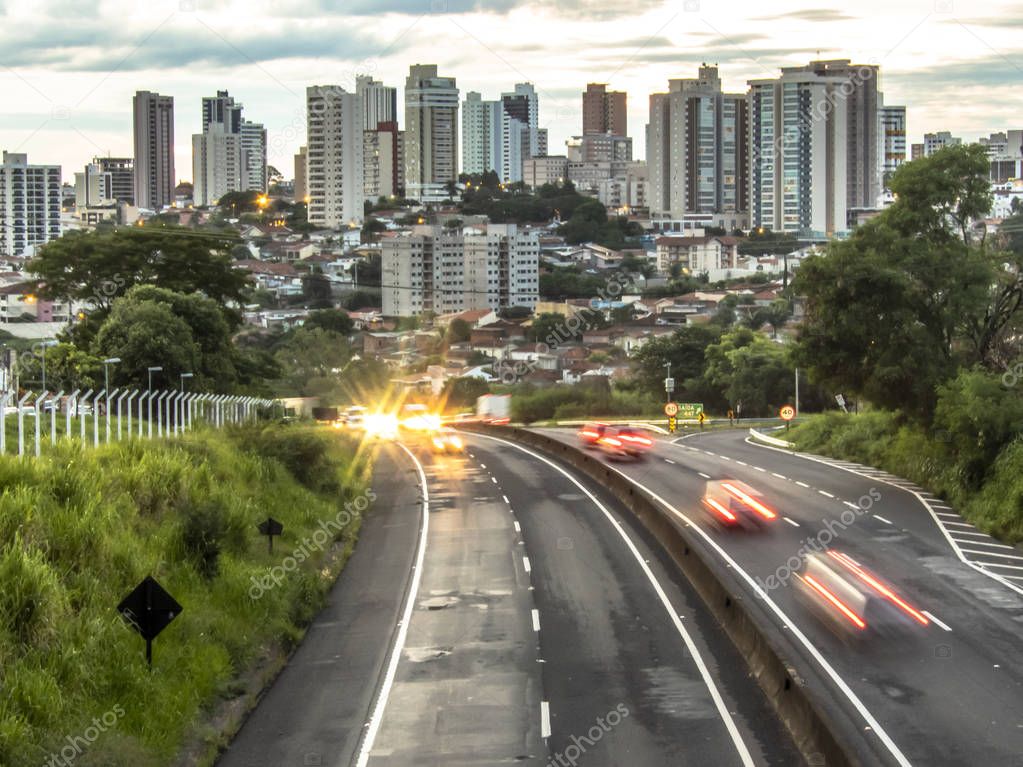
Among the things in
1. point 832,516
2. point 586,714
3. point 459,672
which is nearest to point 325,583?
point 459,672

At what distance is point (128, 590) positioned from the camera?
2320 centimetres

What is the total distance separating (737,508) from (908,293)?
10651 mm

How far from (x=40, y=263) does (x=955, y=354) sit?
2103 inches

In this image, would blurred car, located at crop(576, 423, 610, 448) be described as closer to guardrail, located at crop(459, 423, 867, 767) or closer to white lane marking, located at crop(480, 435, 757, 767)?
white lane marking, located at crop(480, 435, 757, 767)

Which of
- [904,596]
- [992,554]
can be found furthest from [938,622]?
[992,554]

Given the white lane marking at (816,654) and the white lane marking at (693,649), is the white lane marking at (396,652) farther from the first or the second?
the white lane marking at (816,654)

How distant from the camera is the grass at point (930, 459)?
36781 millimetres

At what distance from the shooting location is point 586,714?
2053 centimetres

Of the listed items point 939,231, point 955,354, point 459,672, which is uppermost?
point 939,231

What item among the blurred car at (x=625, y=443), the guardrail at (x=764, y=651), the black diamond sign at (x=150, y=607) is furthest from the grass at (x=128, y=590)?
the blurred car at (x=625, y=443)

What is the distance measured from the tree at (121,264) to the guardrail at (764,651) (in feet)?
160

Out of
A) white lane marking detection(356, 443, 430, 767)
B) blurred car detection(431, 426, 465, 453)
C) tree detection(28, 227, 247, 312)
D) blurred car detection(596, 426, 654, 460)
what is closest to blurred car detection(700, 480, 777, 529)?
white lane marking detection(356, 443, 430, 767)

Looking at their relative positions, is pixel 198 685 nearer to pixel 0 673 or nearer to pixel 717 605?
pixel 0 673

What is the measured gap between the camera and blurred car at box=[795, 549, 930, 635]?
82.5 feet
